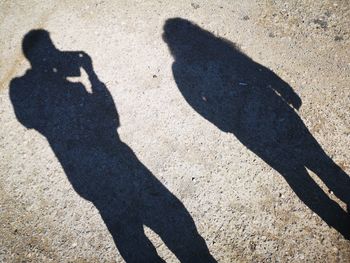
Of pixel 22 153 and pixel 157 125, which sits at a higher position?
pixel 157 125

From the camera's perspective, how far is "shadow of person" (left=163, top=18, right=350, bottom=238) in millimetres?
4410

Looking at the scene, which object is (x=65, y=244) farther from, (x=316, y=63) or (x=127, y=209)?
(x=316, y=63)

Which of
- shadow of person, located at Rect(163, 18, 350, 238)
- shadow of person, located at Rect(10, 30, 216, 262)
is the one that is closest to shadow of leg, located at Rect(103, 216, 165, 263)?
shadow of person, located at Rect(10, 30, 216, 262)

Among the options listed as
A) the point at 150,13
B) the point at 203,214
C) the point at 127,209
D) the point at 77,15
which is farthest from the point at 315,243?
the point at 77,15

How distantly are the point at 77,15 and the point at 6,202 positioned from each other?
4.21 meters

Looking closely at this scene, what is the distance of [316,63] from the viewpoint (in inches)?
222

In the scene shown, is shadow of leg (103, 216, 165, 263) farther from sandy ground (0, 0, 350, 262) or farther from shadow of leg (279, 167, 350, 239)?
shadow of leg (279, 167, 350, 239)

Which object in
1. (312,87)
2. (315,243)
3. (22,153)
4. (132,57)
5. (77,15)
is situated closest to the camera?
(315,243)

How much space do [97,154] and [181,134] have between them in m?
1.45

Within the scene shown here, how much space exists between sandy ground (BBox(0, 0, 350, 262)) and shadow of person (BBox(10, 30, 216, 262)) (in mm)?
129

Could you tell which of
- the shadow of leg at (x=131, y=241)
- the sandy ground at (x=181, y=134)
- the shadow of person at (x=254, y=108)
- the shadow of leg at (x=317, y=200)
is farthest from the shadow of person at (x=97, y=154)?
the shadow of leg at (x=317, y=200)

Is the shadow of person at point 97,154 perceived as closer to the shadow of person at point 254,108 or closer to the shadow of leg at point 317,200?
the shadow of person at point 254,108

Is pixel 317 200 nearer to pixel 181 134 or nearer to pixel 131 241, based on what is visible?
pixel 181 134

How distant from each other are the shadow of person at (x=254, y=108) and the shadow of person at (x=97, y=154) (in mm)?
1562
